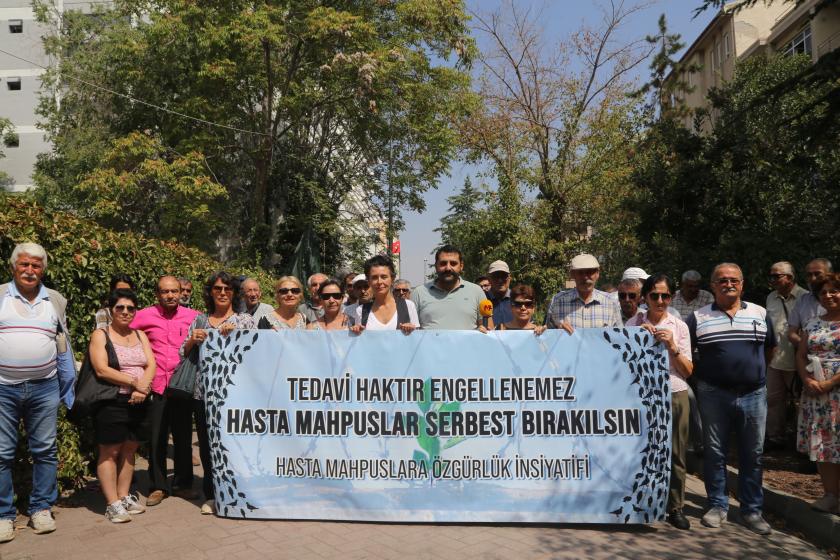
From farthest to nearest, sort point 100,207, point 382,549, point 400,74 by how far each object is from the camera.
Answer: point 400,74 → point 100,207 → point 382,549

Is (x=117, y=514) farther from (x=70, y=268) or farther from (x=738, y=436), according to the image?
(x=738, y=436)

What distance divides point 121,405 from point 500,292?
4.28m

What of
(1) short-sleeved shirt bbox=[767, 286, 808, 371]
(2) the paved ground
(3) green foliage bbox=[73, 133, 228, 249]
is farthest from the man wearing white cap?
(3) green foliage bbox=[73, 133, 228, 249]

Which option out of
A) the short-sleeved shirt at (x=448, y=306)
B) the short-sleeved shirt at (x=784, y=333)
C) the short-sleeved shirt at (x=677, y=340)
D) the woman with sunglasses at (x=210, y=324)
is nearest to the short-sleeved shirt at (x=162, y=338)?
the woman with sunglasses at (x=210, y=324)

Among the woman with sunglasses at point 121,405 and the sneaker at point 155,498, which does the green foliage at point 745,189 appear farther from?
the sneaker at point 155,498

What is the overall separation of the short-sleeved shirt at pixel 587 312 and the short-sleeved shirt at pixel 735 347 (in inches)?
26.3

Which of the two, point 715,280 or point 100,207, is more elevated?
point 100,207

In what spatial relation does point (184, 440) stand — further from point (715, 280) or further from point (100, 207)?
point (100, 207)

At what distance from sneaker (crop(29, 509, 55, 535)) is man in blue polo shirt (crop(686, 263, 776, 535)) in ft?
16.2

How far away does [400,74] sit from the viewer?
21688 millimetres

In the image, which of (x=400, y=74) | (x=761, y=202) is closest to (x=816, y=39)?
(x=400, y=74)

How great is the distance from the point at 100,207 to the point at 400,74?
402 inches

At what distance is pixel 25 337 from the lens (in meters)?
4.77

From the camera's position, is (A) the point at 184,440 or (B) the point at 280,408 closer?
(B) the point at 280,408
